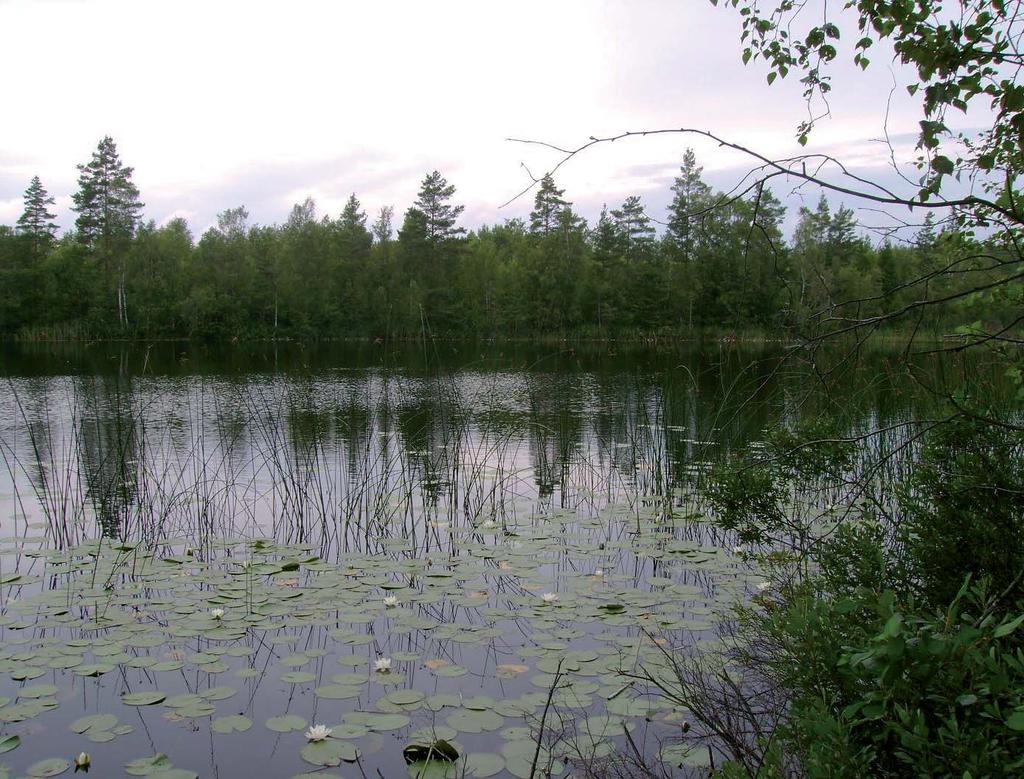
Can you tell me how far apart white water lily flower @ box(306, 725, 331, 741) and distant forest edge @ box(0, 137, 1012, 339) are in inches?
1711

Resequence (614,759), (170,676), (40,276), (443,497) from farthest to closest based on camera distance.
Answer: (40,276)
(443,497)
(170,676)
(614,759)

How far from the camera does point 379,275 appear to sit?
57.1 metres

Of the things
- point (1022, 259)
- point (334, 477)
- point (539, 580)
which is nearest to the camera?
point (1022, 259)

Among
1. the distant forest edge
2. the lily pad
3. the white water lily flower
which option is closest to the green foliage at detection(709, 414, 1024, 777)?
the white water lily flower

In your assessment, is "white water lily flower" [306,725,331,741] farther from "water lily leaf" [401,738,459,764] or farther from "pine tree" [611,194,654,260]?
"pine tree" [611,194,654,260]

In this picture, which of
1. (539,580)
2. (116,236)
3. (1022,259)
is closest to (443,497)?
(539,580)

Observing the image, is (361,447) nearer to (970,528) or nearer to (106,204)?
(970,528)

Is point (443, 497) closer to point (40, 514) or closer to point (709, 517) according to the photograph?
point (709, 517)

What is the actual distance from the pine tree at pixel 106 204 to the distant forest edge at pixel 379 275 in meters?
0.08

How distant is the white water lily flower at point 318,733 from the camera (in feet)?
10.3

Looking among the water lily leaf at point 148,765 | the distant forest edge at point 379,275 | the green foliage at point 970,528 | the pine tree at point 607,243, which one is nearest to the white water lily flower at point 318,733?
the water lily leaf at point 148,765

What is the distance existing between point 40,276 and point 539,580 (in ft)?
166

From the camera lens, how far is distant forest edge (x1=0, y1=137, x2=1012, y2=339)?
46.4m

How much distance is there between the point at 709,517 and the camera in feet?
21.7
